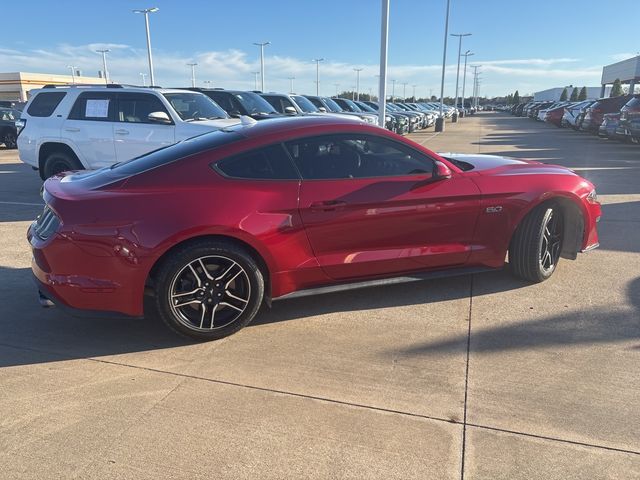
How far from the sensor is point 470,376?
315cm

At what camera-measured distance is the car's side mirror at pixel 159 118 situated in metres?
7.94

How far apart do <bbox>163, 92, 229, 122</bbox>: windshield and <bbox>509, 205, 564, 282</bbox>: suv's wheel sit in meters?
5.88

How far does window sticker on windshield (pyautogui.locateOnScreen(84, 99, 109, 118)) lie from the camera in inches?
335

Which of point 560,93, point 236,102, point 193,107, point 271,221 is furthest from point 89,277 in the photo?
point 560,93

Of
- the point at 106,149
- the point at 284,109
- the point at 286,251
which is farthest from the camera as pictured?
the point at 284,109

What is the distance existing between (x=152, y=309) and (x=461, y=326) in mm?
2522

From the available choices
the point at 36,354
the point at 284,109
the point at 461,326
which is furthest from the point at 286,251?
the point at 284,109

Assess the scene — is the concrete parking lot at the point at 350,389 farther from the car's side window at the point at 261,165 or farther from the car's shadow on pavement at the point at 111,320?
the car's side window at the point at 261,165

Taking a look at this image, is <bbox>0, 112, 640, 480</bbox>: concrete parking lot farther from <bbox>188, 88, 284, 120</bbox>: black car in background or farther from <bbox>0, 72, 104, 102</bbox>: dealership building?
<bbox>0, 72, 104, 102</bbox>: dealership building

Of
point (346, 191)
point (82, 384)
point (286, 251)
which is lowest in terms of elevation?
point (82, 384)

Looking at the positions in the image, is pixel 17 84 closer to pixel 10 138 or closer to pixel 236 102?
pixel 10 138

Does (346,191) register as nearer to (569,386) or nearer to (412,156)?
(412,156)

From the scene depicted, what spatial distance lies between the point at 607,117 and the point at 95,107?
1740 cm

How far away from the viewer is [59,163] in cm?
888
